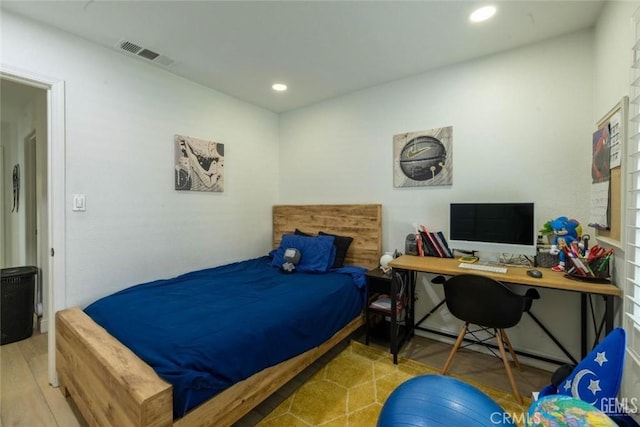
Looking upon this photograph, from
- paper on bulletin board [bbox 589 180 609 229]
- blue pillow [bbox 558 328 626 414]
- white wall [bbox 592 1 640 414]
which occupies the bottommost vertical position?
blue pillow [bbox 558 328 626 414]

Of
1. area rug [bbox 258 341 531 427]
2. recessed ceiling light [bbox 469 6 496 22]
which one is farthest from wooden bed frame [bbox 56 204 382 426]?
recessed ceiling light [bbox 469 6 496 22]

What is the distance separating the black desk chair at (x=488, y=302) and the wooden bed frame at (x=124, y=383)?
3.11 ft

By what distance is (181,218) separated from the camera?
109 inches

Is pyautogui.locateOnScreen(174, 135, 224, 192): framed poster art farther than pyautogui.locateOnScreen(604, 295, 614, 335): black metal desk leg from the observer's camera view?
Yes

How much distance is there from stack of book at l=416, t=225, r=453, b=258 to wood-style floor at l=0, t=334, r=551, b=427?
846mm

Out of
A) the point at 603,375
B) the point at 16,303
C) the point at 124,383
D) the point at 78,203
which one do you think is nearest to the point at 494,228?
the point at 603,375

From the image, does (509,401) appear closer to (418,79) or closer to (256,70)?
(418,79)

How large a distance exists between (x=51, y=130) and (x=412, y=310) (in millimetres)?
3301

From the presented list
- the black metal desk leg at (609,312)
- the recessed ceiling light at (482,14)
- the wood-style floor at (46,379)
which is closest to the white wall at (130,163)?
the wood-style floor at (46,379)

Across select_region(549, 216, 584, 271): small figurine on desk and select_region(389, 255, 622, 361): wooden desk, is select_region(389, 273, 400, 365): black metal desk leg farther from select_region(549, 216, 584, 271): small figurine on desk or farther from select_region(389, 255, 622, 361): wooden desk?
select_region(549, 216, 584, 271): small figurine on desk

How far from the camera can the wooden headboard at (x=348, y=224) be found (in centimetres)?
296

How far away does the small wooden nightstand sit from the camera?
2.29 meters

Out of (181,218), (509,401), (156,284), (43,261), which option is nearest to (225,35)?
(181,218)

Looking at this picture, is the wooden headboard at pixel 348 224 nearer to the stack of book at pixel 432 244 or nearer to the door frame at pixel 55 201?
the stack of book at pixel 432 244
